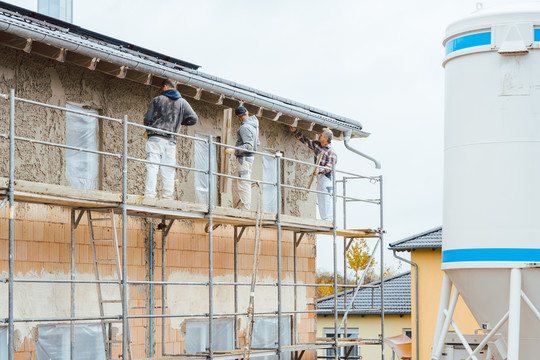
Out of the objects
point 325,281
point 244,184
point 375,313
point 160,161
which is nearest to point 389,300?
point 375,313

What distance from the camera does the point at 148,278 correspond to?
14391mm

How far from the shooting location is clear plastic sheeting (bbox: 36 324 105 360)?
12.6 m

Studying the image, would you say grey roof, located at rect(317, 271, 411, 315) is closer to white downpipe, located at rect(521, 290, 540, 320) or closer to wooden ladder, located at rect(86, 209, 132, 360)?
wooden ladder, located at rect(86, 209, 132, 360)

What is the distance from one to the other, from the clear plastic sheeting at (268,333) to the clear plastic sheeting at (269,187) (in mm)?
2137

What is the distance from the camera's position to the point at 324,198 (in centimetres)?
1706

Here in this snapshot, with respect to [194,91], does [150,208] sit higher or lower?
lower

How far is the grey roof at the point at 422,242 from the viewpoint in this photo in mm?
25516

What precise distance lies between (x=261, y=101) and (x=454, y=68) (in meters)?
4.77

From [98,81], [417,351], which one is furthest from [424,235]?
[98,81]

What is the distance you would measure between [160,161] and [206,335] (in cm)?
368

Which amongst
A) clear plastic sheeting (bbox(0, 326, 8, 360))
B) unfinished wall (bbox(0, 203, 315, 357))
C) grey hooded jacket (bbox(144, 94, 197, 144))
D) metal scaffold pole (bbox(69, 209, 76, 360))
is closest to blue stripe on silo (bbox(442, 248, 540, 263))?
grey hooded jacket (bbox(144, 94, 197, 144))

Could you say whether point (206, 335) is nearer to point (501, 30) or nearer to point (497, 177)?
point (497, 177)

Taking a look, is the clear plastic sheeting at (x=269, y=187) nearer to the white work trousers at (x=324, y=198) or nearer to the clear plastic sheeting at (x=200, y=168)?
the white work trousers at (x=324, y=198)

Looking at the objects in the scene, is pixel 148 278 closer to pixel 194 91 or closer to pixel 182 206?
pixel 182 206
